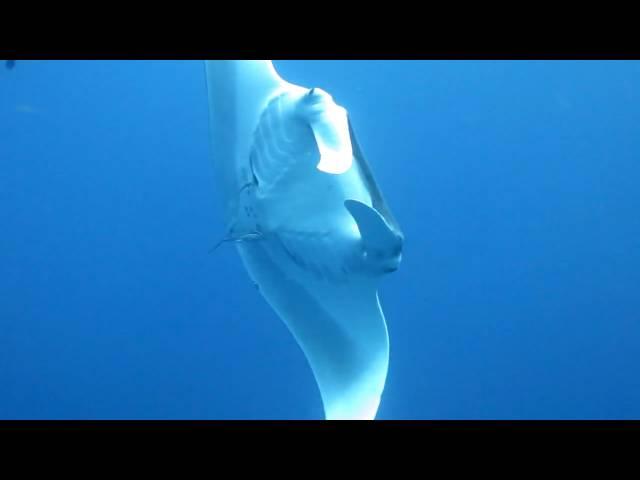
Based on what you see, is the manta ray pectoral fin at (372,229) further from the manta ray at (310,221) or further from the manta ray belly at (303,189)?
the manta ray belly at (303,189)

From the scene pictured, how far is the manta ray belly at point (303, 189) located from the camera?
1607mm

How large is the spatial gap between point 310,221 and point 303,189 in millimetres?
113

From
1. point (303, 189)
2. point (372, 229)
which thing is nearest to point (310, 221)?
point (303, 189)

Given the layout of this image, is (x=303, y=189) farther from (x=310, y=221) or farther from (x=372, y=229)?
(x=372, y=229)

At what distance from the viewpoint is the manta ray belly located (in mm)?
1607

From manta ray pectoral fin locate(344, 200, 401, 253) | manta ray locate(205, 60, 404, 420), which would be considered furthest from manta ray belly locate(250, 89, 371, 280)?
manta ray pectoral fin locate(344, 200, 401, 253)

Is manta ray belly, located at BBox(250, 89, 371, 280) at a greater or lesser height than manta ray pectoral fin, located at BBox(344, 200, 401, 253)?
greater

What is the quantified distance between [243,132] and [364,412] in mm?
1108

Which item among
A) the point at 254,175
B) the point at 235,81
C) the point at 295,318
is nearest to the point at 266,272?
the point at 295,318

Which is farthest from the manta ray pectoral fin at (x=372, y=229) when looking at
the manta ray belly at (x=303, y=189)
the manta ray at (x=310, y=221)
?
the manta ray belly at (x=303, y=189)

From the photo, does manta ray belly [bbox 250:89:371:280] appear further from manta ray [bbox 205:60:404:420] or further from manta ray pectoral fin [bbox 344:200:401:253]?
manta ray pectoral fin [bbox 344:200:401:253]

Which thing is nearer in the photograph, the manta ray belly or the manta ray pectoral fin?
the manta ray pectoral fin

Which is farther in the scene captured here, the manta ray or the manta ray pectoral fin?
the manta ray

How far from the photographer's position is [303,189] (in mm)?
1776
